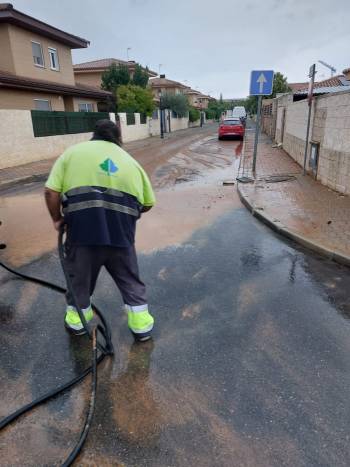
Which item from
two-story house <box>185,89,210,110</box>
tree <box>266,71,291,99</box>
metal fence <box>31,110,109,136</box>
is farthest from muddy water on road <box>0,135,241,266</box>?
two-story house <box>185,89,210,110</box>

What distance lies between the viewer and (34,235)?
5.98m

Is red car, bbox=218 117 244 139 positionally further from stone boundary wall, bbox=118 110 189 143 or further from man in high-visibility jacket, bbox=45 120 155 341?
man in high-visibility jacket, bbox=45 120 155 341

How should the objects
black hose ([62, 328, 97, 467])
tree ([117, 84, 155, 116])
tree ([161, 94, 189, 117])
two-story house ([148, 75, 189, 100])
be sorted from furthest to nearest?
two-story house ([148, 75, 189, 100]) < tree ([161, 94, 189, 117]) < tree ([117, 84, 155, 116]) < black hose ([62, 328, 97, 467])

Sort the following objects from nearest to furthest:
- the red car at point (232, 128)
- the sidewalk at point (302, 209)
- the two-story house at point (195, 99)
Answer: the sidewalk at point (302, 209) → the red car at point (232, 128) → the two-story house at point (195, 99)

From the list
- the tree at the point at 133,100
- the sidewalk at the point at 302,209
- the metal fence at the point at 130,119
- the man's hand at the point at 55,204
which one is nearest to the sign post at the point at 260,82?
the sidewalk at the point at 302,209

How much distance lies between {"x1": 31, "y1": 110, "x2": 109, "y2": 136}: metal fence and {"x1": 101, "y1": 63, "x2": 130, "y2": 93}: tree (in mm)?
11787

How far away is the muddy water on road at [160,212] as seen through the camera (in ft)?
18.2

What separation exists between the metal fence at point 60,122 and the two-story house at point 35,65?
2.13m

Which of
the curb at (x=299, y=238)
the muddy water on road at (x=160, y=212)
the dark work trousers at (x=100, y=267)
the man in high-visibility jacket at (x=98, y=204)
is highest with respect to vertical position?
the man in high-visibility jacket at (x=98, y=204)

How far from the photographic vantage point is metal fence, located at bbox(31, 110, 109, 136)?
14859 millimetres

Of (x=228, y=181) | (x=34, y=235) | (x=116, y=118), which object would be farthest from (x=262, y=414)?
(x=116, y=118)

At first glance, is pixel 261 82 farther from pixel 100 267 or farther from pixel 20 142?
pixel 20 142

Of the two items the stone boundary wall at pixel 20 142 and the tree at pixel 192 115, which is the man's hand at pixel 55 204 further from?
the tree at pixel 192 115

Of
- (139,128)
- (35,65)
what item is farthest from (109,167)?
(139,128)
